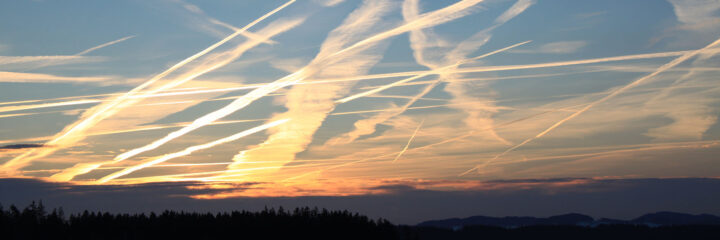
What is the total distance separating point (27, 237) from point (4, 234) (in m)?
6.00

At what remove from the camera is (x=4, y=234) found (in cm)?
19475

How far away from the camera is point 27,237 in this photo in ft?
648
